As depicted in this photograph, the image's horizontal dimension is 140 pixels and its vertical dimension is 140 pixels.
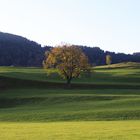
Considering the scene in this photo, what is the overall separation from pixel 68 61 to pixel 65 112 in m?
40.9

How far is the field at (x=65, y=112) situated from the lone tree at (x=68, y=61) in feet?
9.69

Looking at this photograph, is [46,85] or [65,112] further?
[46,85]

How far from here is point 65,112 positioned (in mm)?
52062

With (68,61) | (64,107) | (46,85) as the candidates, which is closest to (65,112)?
(64,107)

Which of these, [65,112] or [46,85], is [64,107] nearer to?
[65,112]

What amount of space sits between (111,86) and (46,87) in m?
13.3

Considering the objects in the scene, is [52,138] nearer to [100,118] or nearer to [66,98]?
[100,118]

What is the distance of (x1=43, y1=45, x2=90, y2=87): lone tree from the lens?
92062mm

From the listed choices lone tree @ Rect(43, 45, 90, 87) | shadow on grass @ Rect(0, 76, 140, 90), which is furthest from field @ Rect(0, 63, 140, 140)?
lone tree @ Rect(43, 45, 90, 87)

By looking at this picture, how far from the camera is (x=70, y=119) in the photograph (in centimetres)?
4762

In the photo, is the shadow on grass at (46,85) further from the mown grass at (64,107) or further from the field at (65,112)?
the mown grass at (64,107)

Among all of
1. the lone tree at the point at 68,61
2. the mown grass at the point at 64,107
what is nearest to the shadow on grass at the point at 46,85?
the lone tree at the point at 68,61

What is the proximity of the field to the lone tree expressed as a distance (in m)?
2.95

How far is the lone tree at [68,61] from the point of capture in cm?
9206
